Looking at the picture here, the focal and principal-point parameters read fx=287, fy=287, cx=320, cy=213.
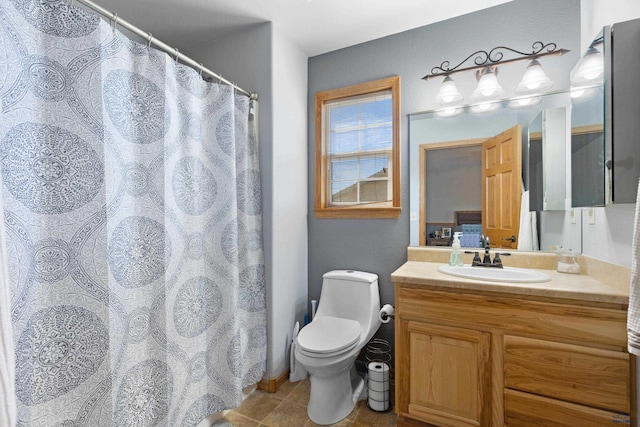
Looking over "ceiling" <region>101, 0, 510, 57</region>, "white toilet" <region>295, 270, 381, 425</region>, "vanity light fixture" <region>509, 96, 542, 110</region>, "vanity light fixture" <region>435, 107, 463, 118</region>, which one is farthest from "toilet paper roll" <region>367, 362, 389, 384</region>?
"ceiling" <region>101, 0, 510, 57</region>

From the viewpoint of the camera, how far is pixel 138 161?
125 centimetres

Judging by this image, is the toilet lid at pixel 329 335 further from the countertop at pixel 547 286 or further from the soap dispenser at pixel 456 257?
the soap dispenser at pixel 456 257

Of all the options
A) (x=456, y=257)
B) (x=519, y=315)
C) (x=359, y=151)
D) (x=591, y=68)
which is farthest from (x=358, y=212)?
(x=591, y=68)

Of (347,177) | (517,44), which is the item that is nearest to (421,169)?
(347,177)

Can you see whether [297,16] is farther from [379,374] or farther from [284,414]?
[284,414]

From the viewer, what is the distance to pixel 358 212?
7.14 feet

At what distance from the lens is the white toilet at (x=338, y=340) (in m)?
1.63

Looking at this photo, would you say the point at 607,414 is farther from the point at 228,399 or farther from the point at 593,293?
the point at 228,399

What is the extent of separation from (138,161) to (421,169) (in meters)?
1.67

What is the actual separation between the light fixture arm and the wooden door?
0.39m

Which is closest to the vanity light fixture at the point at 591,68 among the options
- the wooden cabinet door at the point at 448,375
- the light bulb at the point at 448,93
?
the light bulb at the point at 448,93

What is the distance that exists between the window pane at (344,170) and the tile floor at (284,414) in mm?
1567

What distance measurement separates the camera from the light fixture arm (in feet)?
5.28

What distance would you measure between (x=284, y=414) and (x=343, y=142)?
6.30 ft
